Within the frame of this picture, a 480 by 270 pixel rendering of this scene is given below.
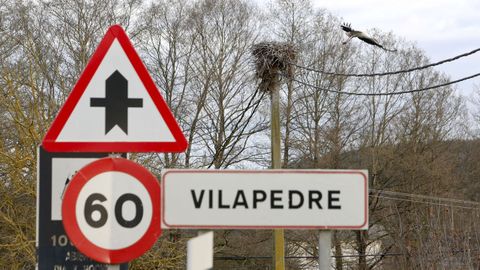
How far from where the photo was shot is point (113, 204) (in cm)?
333

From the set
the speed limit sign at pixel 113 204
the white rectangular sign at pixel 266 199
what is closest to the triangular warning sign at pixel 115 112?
the speed limit sign at pixel 113 204

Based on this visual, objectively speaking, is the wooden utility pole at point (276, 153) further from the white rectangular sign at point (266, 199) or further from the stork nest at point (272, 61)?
the white rectangular sign at point (266, 199)

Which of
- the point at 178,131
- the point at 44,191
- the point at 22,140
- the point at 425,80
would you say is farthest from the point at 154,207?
the point at 425,80

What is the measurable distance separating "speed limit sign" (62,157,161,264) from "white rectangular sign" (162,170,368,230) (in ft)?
0.41

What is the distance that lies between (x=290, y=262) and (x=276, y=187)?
1143 inches

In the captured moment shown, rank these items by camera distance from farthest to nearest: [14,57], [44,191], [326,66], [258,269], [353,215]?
[326,66]
[258,269]
[14,57]
[44,191]
[353,215]

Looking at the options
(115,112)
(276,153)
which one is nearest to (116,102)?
(115,112)

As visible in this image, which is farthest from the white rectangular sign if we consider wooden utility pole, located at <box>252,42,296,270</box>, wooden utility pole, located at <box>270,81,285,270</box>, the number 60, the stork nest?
the stork nest

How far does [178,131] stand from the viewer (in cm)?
345

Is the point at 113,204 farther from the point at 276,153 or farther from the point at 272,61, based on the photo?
the point at 272,61

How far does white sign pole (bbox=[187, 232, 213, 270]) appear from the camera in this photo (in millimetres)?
3098

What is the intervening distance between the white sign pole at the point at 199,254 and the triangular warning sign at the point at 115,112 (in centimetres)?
46

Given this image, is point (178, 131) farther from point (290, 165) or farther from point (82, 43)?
point (290, 165)

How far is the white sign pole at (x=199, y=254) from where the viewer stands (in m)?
3.10
